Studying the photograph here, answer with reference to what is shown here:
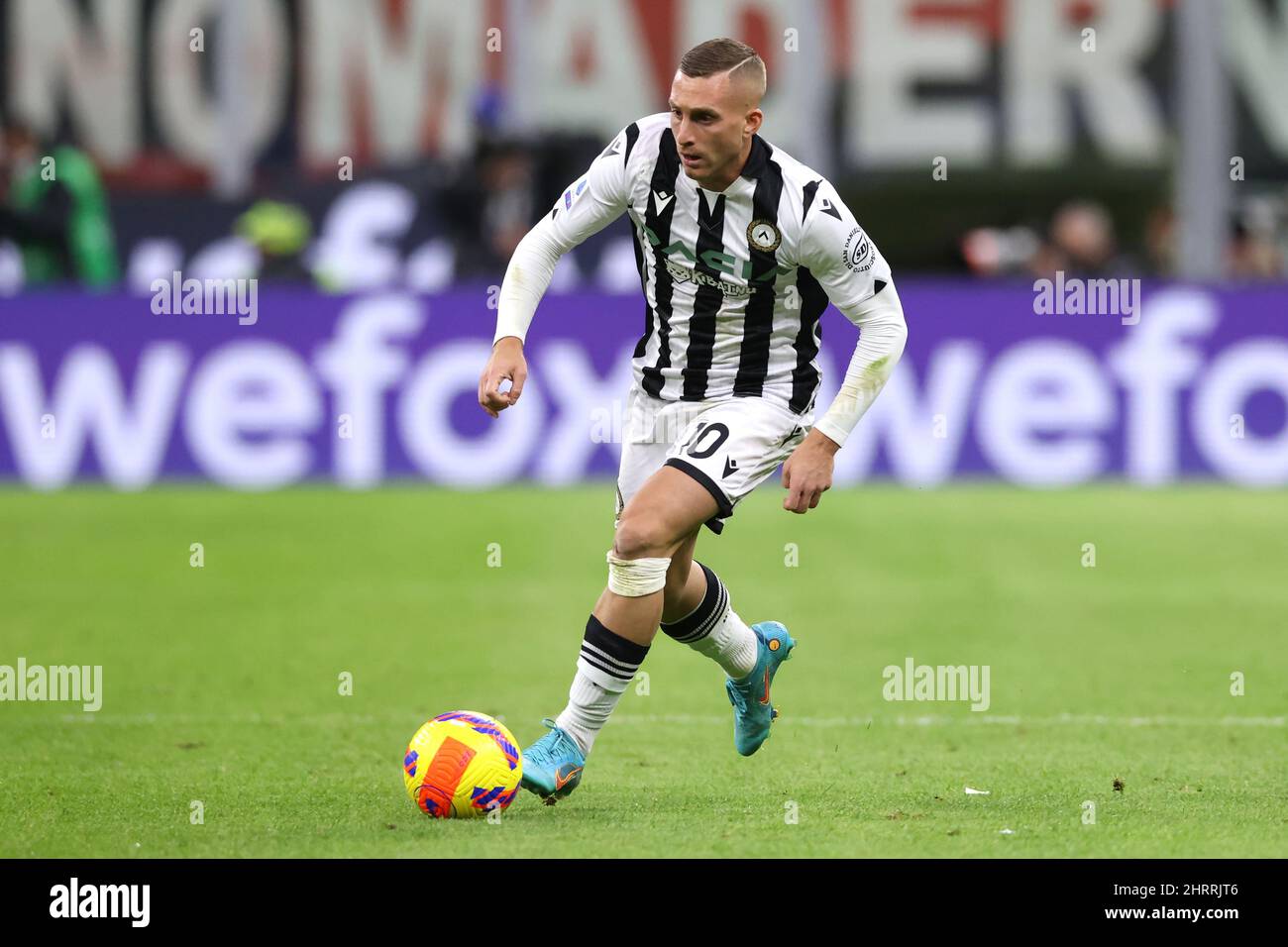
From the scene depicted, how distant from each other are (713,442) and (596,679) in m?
0.84

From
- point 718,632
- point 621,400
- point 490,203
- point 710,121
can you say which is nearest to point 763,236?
point 710,121

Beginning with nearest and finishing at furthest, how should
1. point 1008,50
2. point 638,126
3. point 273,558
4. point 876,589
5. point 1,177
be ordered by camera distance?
1. point 638,126
2. point 876,589
3. point 273,558
4. point 1,177
5. point 1008,50

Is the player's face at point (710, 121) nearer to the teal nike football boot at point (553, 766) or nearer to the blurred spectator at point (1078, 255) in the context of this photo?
the teal nike football boot at point (553, 766)

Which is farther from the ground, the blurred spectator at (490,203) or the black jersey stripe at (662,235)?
the blurred spectator at (490,203)

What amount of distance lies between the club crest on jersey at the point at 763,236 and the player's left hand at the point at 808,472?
0.63 metres

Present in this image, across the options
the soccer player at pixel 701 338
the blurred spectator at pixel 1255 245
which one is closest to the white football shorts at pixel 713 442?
the soccer player at pixel 701 338

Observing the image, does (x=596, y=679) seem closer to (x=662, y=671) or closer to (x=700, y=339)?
(x=700, y=339)

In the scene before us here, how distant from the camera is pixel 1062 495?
1612 cm

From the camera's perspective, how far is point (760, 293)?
7066 mm

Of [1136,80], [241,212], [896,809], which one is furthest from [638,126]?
[1136,80]

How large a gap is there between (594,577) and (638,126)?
5956mm

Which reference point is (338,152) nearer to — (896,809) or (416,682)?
(416,682)

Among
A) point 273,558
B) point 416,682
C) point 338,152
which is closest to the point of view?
point 416,682

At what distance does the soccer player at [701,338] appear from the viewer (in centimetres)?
667
